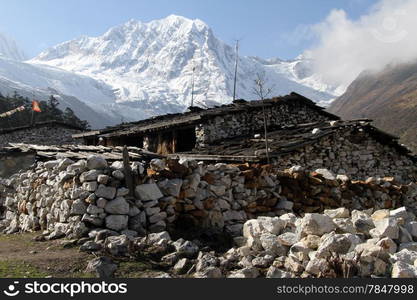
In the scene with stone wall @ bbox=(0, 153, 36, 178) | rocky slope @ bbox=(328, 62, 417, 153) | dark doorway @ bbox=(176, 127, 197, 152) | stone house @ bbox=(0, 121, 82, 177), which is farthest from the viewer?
rocky slope @ bbox=(328, 62, 417, 153)

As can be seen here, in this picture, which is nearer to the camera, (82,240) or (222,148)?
(82,240)

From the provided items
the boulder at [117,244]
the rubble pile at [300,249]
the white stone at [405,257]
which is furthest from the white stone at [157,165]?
the white stone at [405,257]

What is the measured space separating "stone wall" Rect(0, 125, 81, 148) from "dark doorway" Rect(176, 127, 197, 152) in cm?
1598

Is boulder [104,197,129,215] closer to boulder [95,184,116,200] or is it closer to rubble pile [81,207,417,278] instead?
boulder [95,184,116,200]

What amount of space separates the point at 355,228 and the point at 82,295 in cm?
373

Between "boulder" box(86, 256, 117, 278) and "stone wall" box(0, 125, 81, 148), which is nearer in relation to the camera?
"boulder" box(86, 256, 117, 278)

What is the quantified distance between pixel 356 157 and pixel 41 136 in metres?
24.2

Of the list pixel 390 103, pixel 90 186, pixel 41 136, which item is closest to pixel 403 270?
pixel 90 186

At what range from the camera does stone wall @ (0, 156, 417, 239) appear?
6820mm

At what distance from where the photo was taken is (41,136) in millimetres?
32344

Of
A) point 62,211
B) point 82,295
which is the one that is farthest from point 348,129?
point 82,295

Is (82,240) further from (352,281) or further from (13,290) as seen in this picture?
(352,281)

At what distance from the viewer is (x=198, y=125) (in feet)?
63.6

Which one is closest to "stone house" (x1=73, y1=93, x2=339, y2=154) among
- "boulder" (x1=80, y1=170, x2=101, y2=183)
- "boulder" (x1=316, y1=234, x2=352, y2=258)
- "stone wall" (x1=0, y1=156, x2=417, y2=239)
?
"stone wall" (x1=0, y1=156, x2=417, y2=239)
